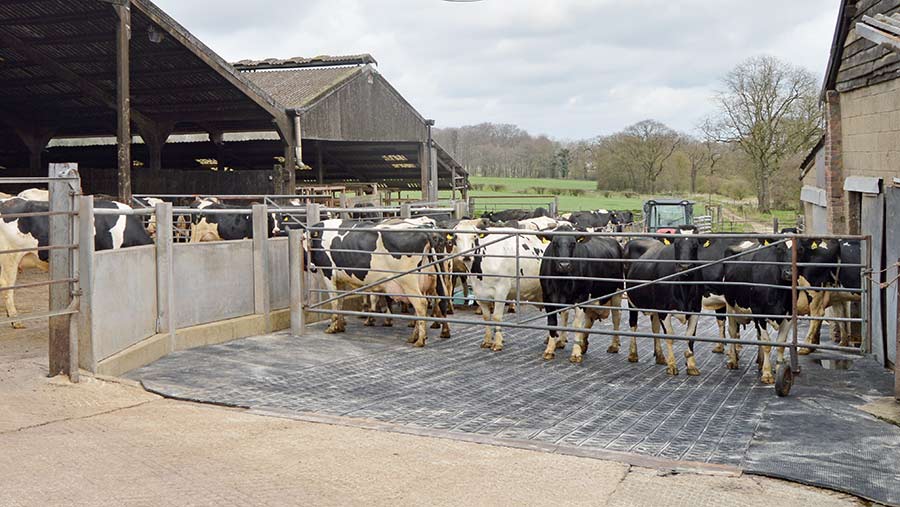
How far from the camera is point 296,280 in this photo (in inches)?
465

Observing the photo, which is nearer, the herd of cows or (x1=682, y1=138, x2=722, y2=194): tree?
the herd of cows

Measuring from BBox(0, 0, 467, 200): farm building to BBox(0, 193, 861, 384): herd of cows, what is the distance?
5551 millimetres

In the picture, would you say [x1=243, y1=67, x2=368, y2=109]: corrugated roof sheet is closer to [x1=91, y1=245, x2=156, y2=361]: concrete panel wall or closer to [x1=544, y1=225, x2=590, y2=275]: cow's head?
[x1=544, y1=225, x2=590, y2=275]: cow's head

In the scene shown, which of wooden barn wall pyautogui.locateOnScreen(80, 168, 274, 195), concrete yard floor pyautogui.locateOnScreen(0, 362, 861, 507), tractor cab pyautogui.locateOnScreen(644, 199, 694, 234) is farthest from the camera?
tractor cab pyautogui.locateOnScreen(644, 199, 694, 234)

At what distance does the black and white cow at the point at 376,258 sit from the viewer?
A: 39.2ft

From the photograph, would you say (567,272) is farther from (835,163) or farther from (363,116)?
(363,116)

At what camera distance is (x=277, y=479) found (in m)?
5.50

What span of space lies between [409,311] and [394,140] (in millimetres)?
15002

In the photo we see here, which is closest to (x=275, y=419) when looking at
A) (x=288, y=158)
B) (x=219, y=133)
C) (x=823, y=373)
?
(x=823, y=373)

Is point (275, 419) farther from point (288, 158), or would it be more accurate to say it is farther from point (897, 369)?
point (288, 158)

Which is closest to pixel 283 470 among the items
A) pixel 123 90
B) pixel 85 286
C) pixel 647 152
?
pixel 85 286

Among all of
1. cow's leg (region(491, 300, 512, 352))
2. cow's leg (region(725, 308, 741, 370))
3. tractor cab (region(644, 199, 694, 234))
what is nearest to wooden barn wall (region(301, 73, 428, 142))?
tractor cab (region(644, 199, 694, 234))

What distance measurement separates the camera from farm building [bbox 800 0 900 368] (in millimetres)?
9180

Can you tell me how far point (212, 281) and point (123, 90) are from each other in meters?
7.14
